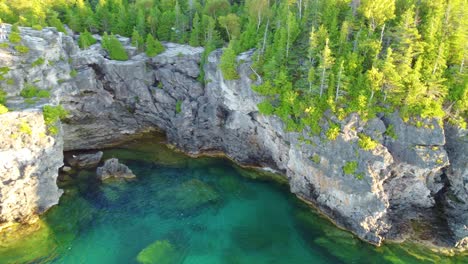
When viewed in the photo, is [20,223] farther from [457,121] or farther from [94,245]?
[457,121]

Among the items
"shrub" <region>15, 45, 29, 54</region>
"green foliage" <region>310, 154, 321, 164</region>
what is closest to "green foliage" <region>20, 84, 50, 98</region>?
"shrub" <region>15, 45, 29, 54</region>

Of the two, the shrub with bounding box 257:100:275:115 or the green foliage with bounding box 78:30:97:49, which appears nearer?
the shrub with bounding box 257:100:275:115

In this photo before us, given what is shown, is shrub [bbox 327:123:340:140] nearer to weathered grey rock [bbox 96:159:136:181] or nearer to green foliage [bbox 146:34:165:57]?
weathered grey rock [bbox 96:159:136:181]

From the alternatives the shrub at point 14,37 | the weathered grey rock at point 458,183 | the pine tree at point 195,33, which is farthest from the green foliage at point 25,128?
the weathered grey rock at point 458,183

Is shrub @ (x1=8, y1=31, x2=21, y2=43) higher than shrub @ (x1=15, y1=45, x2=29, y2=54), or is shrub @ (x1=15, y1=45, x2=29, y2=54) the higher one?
shrub @ (x1=8, y1=31, x2=21, y2=43)

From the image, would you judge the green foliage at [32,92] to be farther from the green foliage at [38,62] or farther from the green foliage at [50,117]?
the green foliage at [50,117]

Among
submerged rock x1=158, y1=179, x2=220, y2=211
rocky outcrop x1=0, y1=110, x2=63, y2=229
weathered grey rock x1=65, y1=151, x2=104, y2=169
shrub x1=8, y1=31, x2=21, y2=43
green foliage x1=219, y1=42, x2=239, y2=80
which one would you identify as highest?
shrub x1=8, y1=31, x2=21, y2=43

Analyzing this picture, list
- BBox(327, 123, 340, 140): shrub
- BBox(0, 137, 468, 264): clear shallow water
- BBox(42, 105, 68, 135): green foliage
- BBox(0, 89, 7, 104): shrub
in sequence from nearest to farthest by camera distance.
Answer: BBox(0, 137, 468, 264): clear shallow water, BBox(327, 123, 340, 140): shrub, BBox(0, 89, 7, 104): shrub, BBox(42, 105, 68, 135): green foliage
